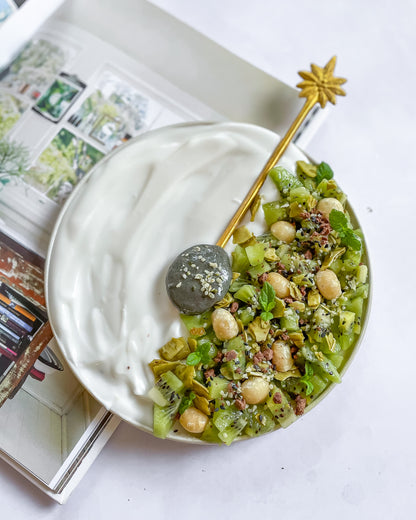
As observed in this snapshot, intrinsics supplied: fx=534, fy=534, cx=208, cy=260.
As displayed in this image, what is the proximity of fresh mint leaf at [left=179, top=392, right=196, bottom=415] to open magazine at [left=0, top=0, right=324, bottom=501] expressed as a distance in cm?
29

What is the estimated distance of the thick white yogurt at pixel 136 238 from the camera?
1.43 m

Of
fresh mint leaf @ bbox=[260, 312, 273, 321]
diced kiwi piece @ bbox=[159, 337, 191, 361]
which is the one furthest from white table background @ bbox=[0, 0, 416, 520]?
fresh mint leaf @ bbox=[260, 312, 273, 321]

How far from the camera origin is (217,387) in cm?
136

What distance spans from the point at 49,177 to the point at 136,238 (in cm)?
41

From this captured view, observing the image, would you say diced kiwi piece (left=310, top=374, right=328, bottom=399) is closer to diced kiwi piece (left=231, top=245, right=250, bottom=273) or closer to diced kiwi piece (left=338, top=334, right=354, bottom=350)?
diced kiwi piece (left=338, top=334, right=354, bottom=350)

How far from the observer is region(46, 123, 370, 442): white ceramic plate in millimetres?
1428

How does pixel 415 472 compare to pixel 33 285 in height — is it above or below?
above

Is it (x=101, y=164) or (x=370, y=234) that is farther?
(x=370, y=234)

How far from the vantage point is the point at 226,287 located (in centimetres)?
140

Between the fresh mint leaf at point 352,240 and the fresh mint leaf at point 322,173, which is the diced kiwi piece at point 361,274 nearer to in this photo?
the fresh mint leaf at point 352,240

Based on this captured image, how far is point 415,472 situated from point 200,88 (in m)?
1.42

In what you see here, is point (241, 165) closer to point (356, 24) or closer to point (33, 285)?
point (33, 285)

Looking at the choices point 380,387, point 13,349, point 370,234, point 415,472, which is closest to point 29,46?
point 13,349

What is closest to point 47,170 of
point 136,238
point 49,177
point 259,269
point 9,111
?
point 49,177
